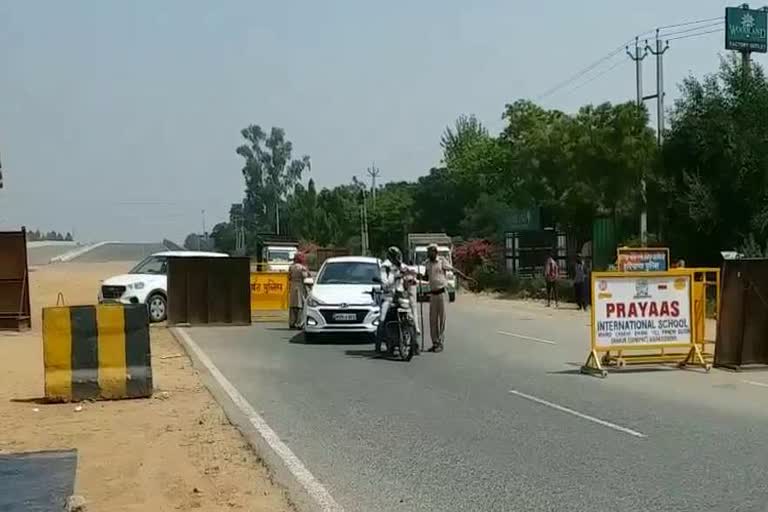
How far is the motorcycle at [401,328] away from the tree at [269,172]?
101 metres

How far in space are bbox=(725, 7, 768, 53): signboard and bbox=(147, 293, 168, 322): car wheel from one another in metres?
23.9

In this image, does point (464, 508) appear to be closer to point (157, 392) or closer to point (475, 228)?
point (157, 392)

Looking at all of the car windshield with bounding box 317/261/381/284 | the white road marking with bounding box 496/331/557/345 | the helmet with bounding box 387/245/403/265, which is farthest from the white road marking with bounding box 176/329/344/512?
the white road marking with bounding box 496/331/557/345

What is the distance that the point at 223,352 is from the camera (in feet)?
59.9

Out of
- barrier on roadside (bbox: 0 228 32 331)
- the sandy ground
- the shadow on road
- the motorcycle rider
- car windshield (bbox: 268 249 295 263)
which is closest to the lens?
the sandy ground

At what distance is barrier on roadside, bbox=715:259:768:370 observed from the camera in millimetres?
15234

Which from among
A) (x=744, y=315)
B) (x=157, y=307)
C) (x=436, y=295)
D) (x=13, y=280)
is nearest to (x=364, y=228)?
(x=157, y=307)

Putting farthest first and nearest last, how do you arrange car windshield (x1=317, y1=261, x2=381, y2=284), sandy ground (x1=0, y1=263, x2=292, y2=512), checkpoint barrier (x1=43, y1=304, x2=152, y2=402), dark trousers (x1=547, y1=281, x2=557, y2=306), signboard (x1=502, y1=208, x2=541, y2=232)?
signboard (x1=502, y1=208, x2=541, y2=232)
dark trousers (x1=547, y1=281, x2=557, y2=306)
car windshield (x1=317, y1=261, x2=381, y2=284)
checkpoint barrier (x1=43, y1=304, x2=152, y2=402)
sandy ground (x1=0, y1=263, x2=292, y2=512)

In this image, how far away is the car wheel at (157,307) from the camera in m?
25.8

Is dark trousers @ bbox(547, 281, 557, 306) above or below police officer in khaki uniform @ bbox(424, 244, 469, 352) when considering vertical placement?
below

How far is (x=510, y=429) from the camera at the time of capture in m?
10.2

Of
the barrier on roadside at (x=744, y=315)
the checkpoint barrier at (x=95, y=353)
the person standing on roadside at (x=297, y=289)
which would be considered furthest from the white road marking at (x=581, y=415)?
the person standing on roadside at (x=297, y=289)

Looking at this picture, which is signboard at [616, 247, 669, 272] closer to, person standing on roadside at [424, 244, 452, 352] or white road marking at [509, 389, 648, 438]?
person standing on roadside at [424, 244, 452, 352]

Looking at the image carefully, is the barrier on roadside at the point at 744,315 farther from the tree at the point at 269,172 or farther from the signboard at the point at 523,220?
the tree at the point at 269,172
